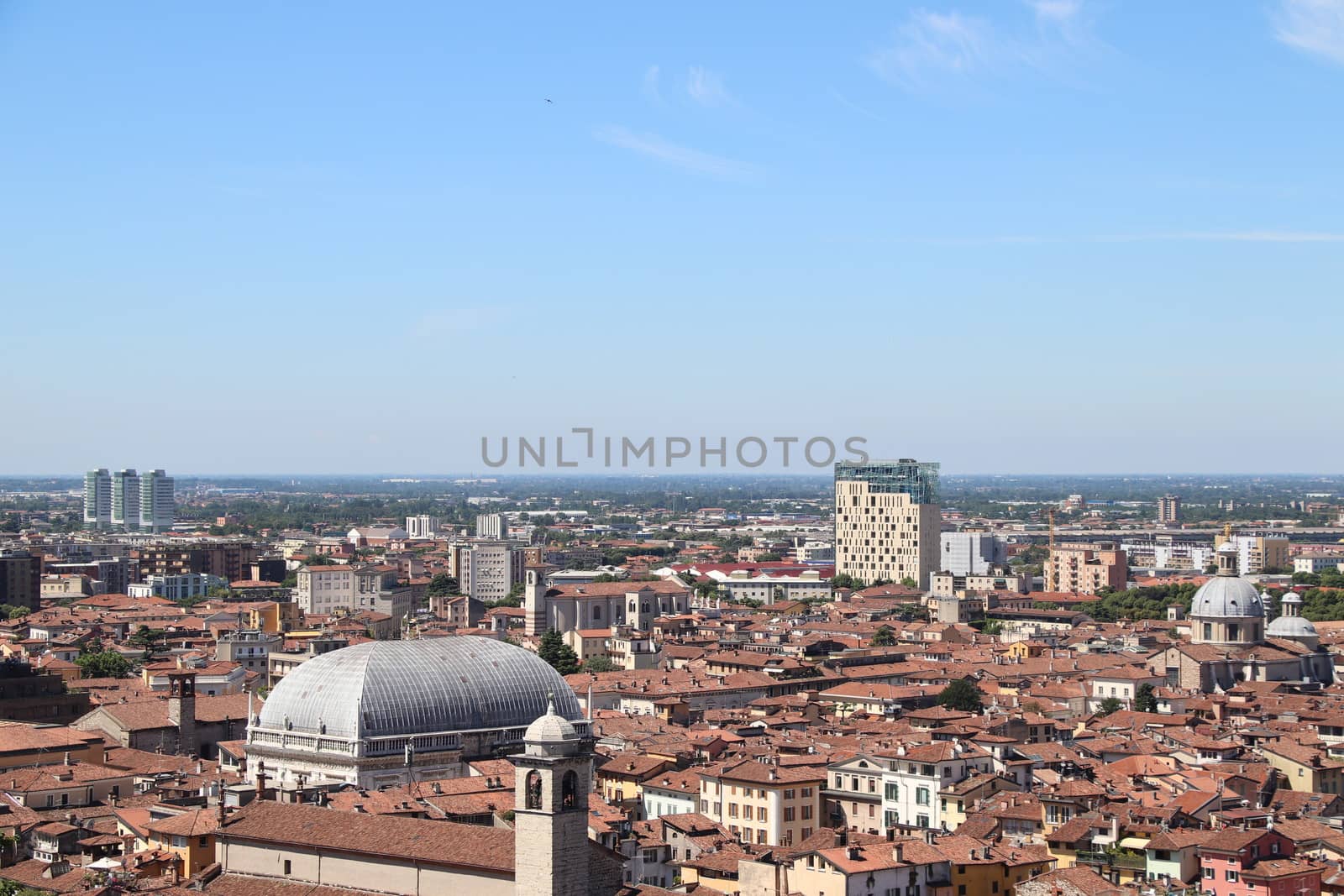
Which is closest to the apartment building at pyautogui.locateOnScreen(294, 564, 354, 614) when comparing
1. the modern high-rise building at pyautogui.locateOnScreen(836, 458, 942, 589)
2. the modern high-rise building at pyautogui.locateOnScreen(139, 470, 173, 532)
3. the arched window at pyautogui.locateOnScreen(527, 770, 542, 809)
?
the modern high-rise building at pyautogui.locateOnScreen(836, 458, 942, 589)

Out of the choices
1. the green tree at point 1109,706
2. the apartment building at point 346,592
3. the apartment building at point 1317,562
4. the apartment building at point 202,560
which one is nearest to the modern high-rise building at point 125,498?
the apartment building at point 202,560

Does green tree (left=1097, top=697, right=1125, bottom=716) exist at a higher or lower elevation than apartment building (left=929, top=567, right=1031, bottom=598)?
lower

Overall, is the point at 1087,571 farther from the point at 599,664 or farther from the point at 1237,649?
the point at 599,664

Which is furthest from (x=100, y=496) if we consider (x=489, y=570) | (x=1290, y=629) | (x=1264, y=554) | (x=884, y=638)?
(x=1290, y=629)

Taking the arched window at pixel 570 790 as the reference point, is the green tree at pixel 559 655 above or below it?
below

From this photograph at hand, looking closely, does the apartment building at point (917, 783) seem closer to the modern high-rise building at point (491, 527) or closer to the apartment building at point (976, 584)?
the apartment building at point (976, 584)

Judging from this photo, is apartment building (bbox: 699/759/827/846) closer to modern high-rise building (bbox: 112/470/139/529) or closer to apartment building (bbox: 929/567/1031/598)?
apartment building (bbox: 929/567/1031/598)
